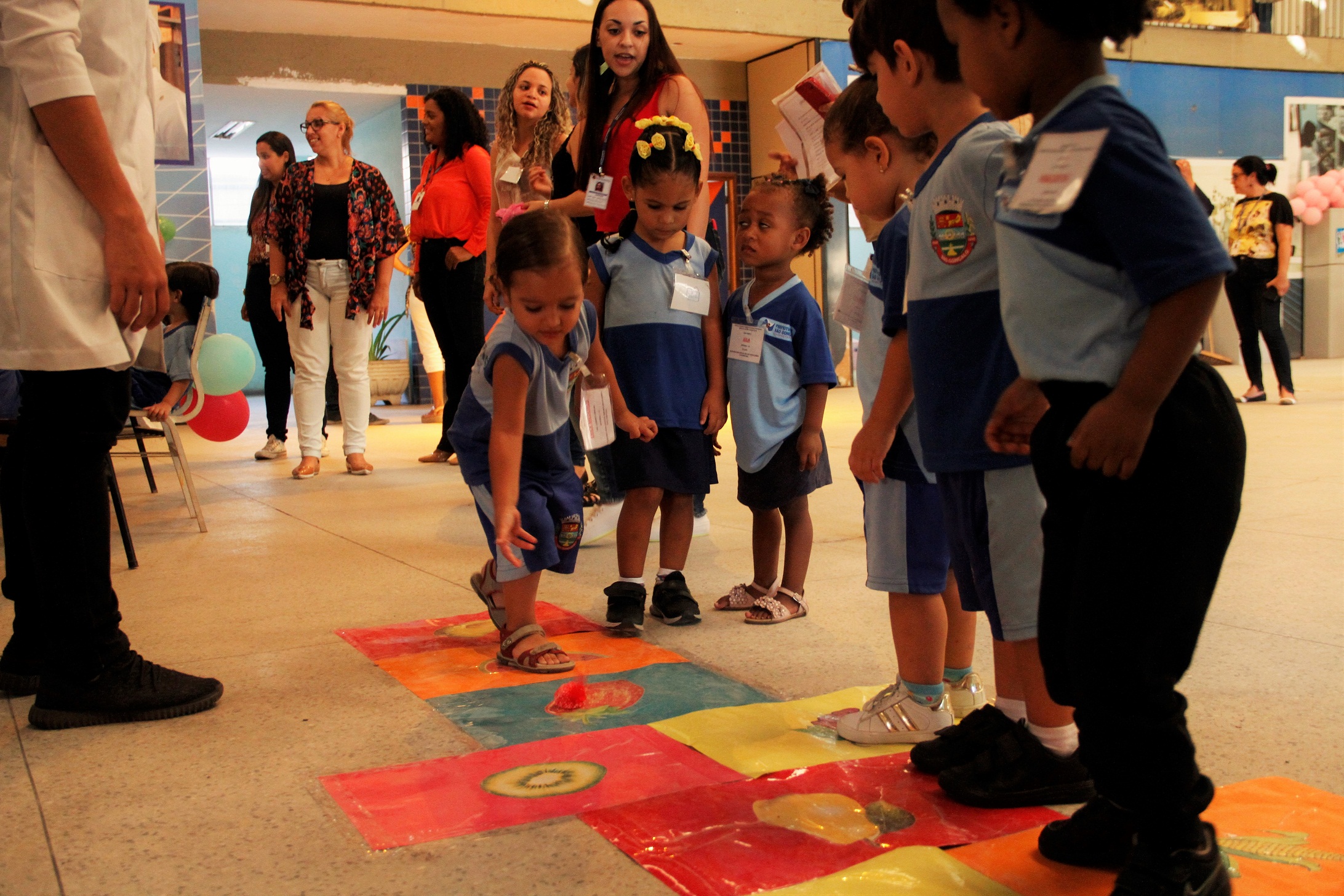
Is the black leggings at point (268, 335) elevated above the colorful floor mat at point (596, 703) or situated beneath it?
elevated above

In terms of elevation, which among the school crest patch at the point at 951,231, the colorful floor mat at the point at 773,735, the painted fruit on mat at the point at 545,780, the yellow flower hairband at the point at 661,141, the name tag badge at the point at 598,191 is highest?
the yellow flower hairband at the point at 661,141

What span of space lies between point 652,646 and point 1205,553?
54.5 inches

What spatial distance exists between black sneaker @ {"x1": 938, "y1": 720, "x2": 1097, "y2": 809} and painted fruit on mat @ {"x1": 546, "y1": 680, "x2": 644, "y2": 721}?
617 millimetres

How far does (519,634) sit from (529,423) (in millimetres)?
404

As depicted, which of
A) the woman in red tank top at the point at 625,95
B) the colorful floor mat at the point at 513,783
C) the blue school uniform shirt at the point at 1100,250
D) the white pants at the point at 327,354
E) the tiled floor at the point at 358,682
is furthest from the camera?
the white pants at the point at 327,354

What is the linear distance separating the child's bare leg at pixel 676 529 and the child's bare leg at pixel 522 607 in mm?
426

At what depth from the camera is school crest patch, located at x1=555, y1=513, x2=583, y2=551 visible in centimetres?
223

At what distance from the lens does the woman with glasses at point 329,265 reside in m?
5.15

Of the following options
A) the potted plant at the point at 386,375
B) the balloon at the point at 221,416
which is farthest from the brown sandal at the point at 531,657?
the potted plant at the point at 386,375

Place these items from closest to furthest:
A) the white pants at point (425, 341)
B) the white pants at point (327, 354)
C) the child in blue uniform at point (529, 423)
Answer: the child in blue uniform at point (529, 423)
the white pants at point (327, 354)
the white pants at point (425, 341)

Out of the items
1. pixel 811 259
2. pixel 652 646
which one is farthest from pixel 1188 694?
pixel 811 259

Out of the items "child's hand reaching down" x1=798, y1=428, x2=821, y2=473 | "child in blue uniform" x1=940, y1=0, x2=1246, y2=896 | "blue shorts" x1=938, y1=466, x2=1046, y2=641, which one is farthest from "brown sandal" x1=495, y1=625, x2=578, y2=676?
"child in blue uniform" x1=940, y1=0, x2=1246, y2=896

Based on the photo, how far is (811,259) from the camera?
1105cm

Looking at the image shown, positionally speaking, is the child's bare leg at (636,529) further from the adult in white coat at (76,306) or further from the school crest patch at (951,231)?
the school crest patch at (951,231)
